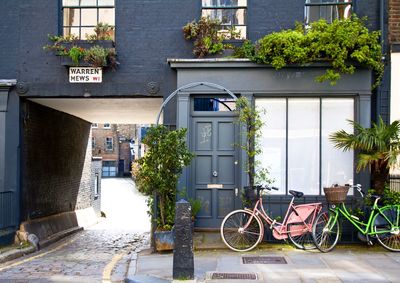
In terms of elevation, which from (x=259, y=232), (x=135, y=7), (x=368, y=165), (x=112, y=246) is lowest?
(x=112, y=246)

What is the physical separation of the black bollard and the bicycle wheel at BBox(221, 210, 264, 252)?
92.1 inches

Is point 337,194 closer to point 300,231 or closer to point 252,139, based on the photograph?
point 300,231

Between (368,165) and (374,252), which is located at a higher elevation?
(368,165)

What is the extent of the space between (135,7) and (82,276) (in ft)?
20.1

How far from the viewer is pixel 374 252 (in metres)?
9.98

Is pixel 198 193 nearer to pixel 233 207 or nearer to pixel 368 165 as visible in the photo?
pixel 233 207

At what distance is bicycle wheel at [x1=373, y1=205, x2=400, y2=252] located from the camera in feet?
32.4

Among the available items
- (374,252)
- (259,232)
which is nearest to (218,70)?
(259,232)

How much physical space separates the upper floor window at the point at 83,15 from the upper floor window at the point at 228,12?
2.24 meters

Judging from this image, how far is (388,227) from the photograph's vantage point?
992 centimetres

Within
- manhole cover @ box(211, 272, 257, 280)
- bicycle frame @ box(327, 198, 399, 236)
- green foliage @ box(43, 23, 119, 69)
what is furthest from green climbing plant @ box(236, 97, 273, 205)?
green foliage @ box(43, 23, 119, 69)

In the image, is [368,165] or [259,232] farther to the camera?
[368,165]

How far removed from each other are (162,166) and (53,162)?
21.3ft

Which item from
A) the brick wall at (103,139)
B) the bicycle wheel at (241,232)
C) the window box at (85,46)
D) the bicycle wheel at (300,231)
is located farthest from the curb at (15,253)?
the brick wall at (103,139)
